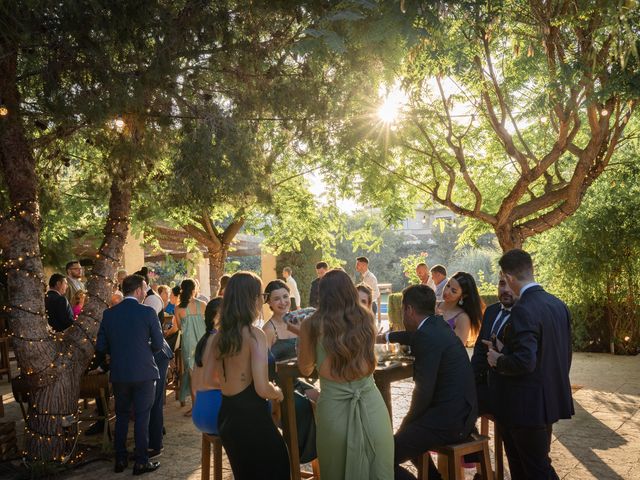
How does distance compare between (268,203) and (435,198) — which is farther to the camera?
(435,198)

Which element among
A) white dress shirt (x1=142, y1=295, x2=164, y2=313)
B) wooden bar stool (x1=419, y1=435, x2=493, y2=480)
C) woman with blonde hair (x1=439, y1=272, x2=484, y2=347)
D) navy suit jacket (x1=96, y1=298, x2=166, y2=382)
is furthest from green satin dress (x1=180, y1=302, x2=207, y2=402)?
wooden bar stool (x1=419, y1=435, x2=493, y2=480)

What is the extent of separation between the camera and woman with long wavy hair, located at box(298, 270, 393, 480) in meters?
3.56

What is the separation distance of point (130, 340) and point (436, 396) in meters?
3.00

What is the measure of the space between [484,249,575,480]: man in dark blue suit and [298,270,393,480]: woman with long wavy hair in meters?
0.85

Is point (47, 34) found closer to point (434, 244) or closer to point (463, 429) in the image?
point (463, 429)

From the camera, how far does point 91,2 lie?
16.6 feet

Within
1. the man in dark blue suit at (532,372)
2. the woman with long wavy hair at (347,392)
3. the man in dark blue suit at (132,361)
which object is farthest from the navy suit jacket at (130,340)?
the man in dark blue suit at (532,372)

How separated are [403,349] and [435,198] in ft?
19.1

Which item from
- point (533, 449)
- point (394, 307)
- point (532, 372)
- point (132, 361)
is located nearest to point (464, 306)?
point (532, 372)

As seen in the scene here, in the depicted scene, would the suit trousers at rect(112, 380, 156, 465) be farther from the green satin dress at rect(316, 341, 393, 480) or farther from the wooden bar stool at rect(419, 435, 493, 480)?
the wooden bar stool at rect(419, 435, 493, 480)

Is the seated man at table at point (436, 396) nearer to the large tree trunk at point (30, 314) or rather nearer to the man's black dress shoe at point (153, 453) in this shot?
the man's black dress shoe at point (153, 453)

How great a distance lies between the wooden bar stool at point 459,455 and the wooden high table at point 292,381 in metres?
0.55

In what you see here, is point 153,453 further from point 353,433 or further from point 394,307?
point 394,307

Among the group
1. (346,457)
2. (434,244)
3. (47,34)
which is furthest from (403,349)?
(434,244)
